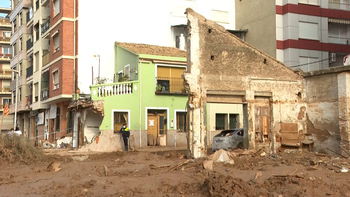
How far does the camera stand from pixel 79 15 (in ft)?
103

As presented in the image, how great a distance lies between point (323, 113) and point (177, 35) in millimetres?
20000

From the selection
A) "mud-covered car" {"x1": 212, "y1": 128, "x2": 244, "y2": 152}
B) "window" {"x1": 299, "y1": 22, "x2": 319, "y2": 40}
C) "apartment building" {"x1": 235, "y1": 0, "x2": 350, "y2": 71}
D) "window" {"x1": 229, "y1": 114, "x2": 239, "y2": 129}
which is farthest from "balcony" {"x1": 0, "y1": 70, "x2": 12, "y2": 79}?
"mud-covered car" {"x1": 212, "y1": 128, "x2": 244, "y2": 152}

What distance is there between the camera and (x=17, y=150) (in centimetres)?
1891

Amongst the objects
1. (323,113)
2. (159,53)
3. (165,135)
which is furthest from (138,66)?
(323,113)

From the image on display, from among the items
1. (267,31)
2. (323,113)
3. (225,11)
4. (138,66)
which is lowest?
(323,113)

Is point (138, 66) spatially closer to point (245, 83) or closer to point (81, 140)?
point (81, 140)

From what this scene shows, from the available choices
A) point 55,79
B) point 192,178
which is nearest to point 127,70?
point 55,79

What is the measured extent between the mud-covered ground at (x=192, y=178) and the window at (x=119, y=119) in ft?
27.2

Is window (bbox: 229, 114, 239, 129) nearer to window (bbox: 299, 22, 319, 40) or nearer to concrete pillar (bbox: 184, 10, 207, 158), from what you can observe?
window (bbox: 299, 22, 319, 40)

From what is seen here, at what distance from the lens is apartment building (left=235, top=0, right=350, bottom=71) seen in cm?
3347

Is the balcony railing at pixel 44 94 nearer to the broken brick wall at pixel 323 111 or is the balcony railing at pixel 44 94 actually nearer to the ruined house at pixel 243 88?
the ruined house at pixel 243 88

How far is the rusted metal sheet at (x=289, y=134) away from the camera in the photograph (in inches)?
736

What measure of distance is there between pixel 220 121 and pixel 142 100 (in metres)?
6.61

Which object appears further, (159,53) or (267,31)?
(267,31)
